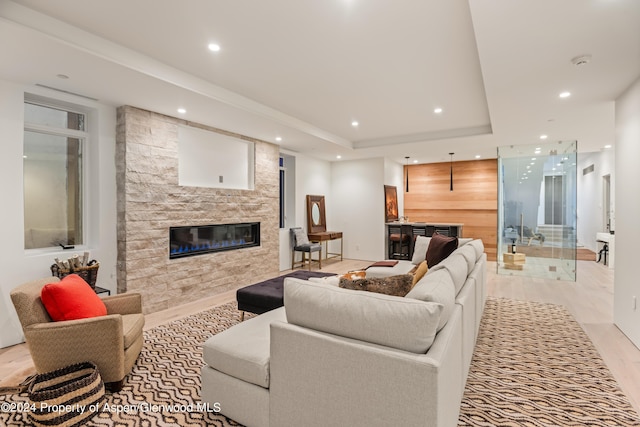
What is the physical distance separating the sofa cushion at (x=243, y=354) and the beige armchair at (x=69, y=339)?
76 cm

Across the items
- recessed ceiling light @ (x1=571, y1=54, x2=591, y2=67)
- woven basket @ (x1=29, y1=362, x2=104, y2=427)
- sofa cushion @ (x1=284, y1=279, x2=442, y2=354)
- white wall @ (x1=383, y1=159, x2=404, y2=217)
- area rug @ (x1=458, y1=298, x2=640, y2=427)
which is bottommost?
area rug @ (x1=458, y1=298, x2=640, y2=427)

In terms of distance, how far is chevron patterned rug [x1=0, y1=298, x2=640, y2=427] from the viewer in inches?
79.9

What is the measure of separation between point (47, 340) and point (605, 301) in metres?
6.33

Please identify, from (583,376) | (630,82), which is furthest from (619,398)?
(630,82)

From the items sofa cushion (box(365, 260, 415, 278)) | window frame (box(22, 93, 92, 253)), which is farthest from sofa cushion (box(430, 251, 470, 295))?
window frame (box(22, 93, 92, 253))

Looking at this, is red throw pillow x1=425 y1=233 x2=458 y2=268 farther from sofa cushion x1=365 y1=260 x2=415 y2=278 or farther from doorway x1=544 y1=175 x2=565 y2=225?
doorway x1=544 y1=175 x2=565 y2=225

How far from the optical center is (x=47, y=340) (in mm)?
2211

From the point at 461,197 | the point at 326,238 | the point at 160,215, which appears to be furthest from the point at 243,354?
the point at 461,197

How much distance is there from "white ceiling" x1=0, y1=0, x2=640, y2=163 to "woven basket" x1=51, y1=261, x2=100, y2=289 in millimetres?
1875

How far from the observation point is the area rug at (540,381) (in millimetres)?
2041

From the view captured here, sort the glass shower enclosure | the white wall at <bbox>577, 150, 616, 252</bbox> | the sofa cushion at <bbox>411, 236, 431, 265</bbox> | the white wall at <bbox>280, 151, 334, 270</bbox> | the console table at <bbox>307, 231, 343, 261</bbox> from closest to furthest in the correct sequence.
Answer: the sofa cushion at <bbox>411, 236, 431, 265</bbox>
the glass shower enclosure
the white wall at <bbox>280, 151, 334, 270</bbox>
the console table at <bbox>307, 231, 343, 261</bbox>
the white wall at <bbox>577, 150, 616, 252</bbox>

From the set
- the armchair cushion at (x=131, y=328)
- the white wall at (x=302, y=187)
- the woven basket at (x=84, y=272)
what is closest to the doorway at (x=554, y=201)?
the white wall at (x=302, y=187)

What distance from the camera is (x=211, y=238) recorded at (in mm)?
5020

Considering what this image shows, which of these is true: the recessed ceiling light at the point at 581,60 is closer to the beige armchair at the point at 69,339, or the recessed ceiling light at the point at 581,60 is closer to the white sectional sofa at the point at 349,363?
the white sectional sofa at the point at 349,363
